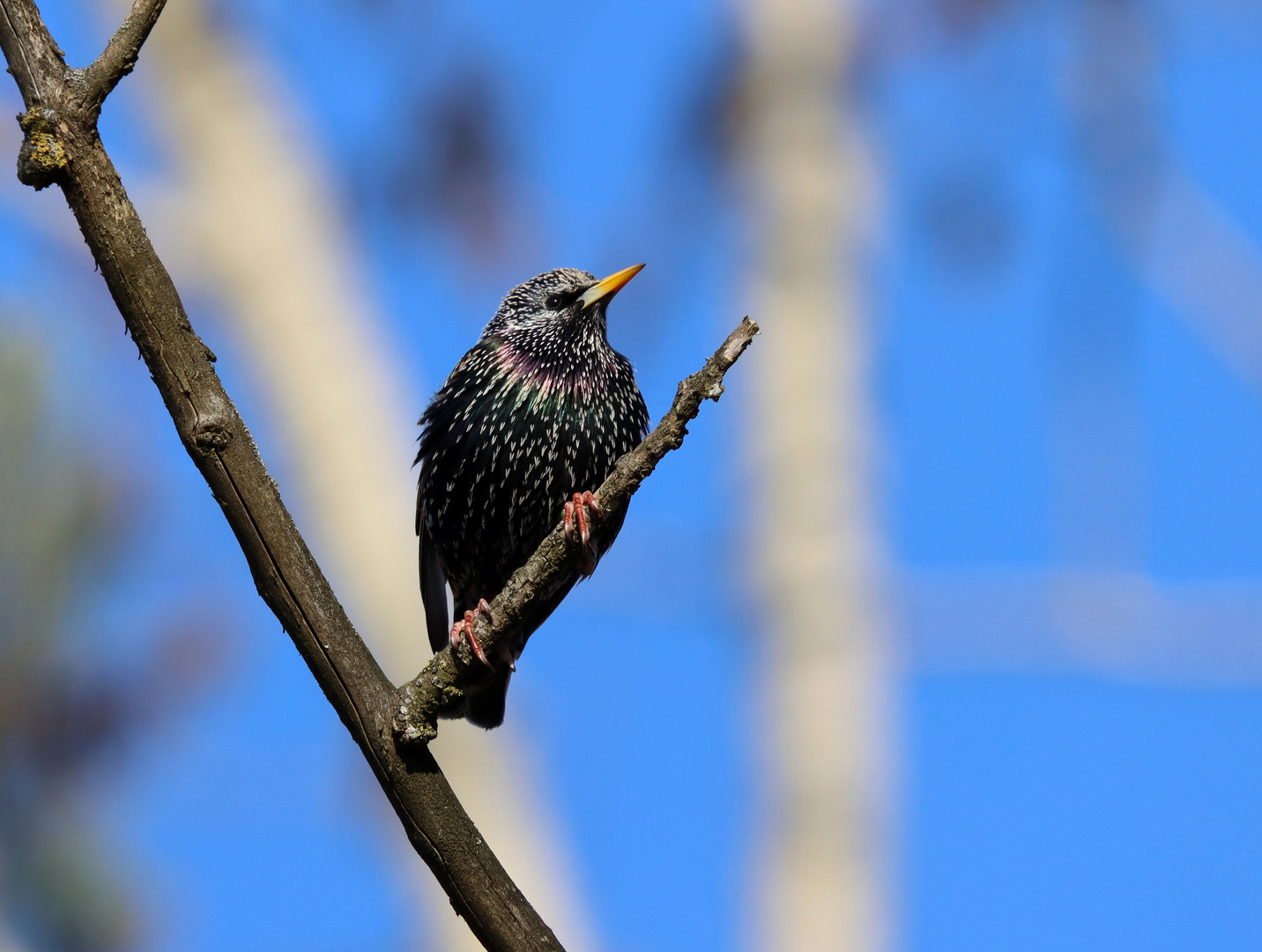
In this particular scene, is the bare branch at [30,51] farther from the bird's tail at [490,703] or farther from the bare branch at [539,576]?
the bird's tail at [490,703]

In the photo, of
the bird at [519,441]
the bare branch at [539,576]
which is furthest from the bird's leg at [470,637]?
the bird at [519,441]

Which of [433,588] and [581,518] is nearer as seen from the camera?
[581,518]

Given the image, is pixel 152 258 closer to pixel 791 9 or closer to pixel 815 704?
pixel 815 704

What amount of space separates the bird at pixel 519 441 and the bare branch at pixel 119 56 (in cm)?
198

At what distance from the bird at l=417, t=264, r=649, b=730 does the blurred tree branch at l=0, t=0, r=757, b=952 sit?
55.6 inches

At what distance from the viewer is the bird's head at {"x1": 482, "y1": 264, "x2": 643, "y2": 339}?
16.2ft

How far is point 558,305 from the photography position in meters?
5.11

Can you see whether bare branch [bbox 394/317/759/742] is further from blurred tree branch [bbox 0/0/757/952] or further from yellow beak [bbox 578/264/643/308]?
yellow beak [bbox 578/264/643/308]

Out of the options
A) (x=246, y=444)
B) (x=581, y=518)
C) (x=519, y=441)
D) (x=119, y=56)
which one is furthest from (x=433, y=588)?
(x=119, y=56)

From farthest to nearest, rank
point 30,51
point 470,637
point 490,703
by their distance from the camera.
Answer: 1. point 490,703
2. point 470,637
3. point 30,51

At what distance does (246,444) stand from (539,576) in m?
0.65

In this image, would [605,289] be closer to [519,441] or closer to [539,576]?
[519,441]

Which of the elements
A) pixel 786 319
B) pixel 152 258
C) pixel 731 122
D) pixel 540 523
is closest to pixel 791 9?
pixel 731 122

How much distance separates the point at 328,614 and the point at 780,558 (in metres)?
5.95
